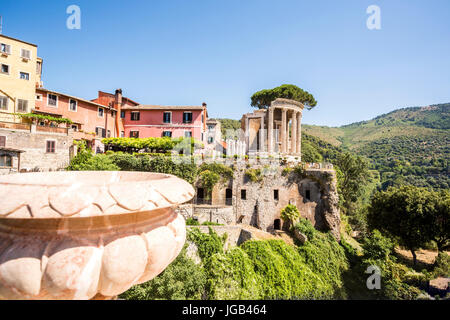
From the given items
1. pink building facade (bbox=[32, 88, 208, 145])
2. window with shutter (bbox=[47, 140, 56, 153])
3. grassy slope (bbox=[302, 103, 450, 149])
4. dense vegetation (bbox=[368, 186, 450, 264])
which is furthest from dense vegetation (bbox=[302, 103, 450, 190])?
window with shutter (bbox=[47, 140, 56, 153])

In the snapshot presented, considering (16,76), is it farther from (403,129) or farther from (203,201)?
(403,129)

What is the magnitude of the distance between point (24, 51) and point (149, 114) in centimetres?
1223

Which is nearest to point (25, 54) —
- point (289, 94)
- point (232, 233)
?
point (232, 233)

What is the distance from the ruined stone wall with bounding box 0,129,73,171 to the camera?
15408 mm

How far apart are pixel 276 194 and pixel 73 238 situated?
2008cm

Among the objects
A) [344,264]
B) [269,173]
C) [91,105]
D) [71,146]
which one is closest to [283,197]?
[269,173]

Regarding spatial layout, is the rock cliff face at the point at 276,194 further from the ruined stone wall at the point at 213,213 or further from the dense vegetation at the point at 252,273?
the dense vegetation at the point at 252,273

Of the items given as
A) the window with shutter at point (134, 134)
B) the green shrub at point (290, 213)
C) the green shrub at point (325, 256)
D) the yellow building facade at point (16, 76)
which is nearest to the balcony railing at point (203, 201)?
the green shrub at point (290, 213)

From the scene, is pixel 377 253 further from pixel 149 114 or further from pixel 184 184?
pixel 149 114

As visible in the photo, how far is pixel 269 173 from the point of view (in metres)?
20.3

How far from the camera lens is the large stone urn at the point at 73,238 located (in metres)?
1.36

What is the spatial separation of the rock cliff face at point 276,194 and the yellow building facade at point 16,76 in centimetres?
1951

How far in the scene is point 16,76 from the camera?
18719 millimetres
